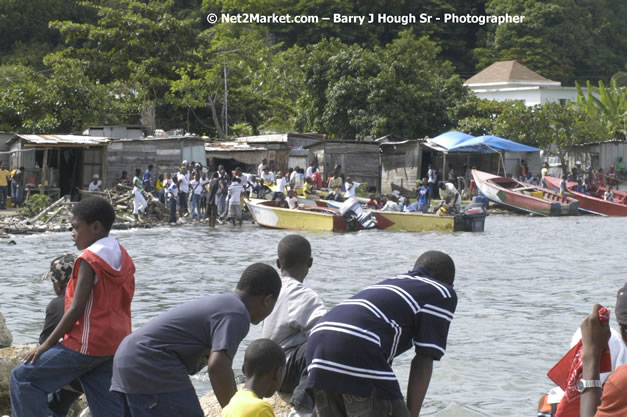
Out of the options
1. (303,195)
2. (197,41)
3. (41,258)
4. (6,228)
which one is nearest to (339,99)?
(197,41)

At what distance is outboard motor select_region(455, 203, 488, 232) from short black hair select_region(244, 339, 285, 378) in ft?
67.9

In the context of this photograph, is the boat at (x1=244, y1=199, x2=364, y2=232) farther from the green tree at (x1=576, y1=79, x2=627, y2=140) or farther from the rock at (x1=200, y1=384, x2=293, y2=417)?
the green tree at (x1=576, y1=79, x2=627, y2=140)

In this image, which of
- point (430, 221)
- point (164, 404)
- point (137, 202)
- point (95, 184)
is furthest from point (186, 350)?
point (95, 184)

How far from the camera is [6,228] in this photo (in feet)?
76.8

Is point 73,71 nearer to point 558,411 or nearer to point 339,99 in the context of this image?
point 339,99

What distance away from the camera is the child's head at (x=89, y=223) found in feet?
16.1

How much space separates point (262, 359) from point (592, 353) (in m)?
1.44

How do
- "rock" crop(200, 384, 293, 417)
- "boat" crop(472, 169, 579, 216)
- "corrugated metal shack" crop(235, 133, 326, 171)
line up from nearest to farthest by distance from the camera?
1. "rock" crop(200, 384, 293, 417)
2. "boat" crop(472, 169, 579, 216)
3. "corrugated metal shack" crop(235, 133, 326, 171)

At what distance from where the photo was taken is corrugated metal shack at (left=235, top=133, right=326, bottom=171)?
36500 millimetres

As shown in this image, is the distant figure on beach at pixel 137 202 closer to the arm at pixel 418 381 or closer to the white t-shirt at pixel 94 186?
the white t-shirt at pixel 94 186

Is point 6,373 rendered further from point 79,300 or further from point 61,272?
point 79,300

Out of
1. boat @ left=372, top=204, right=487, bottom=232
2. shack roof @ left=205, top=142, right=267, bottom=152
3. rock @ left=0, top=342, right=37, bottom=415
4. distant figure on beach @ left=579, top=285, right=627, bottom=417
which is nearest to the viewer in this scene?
distant figure on beach @ left=579, top=285, right=627, bottom=417

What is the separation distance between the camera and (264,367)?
12.8 feet

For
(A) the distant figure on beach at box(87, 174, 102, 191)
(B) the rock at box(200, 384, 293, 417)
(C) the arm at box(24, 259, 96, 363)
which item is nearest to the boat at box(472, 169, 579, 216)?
(A) the distant figure on beach at box(87, 174, 102, 191)
